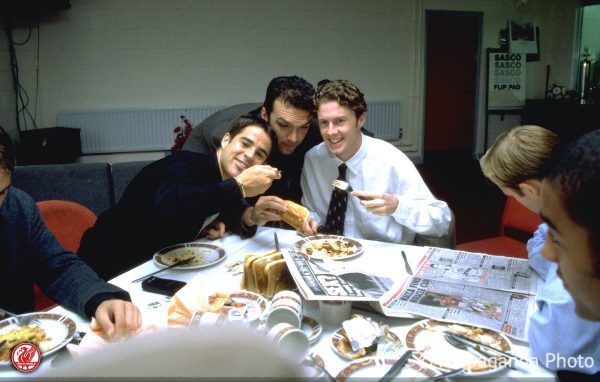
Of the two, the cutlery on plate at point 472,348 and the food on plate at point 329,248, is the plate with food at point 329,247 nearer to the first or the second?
the food on plate at point 329,248

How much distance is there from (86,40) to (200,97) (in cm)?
151

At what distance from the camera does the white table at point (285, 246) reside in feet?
3.42

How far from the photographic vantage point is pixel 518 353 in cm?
108

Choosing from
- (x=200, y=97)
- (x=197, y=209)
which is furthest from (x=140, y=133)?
(x=197, y=209)

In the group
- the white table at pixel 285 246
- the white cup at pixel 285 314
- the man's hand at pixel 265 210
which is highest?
the man's hand at pixel 265 210

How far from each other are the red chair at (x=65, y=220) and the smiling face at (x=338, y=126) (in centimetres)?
129

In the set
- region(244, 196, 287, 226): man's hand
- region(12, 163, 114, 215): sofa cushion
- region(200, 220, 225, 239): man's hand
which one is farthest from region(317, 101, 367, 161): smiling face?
region(12, 163, 114, 215): sofa cushion

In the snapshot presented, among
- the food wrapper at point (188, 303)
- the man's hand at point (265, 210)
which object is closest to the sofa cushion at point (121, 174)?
the man's hand at point (265, 210)

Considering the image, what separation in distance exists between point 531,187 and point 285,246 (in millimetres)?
928

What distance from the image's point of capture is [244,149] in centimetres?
202

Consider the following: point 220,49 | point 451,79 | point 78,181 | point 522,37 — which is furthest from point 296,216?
point 522,37

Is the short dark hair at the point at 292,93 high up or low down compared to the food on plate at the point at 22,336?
up

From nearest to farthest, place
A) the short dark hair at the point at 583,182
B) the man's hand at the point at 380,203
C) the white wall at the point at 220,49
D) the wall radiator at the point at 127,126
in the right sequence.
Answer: the short dark hair at the point at 583,182
the man's hand at the point at 380,203
the white wall at the point at 220,49
the wall radiator at the point at 127,126

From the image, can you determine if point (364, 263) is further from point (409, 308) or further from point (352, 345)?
point (352, 345)
